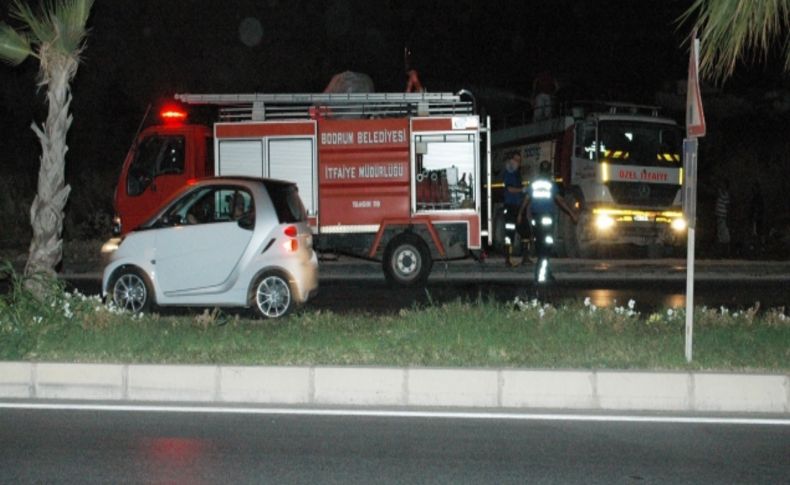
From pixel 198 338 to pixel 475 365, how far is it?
2719 mm

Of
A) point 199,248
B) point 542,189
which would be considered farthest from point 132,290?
point 542,189

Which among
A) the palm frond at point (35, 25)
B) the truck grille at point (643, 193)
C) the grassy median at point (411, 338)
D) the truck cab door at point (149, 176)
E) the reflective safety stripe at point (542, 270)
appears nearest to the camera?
the grassy median at point (411, 338)

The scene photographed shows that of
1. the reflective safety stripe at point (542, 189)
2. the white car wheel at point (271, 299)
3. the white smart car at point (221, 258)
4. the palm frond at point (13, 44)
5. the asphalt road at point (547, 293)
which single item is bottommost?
the asphalt road at point (547, 293)

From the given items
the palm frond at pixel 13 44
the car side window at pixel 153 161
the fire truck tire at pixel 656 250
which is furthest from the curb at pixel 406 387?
the fire truck tire at pixel 656 250

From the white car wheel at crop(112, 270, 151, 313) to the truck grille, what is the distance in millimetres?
12844

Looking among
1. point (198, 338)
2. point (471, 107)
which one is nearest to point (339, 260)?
point (471, 107)

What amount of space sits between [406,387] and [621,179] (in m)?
15.4

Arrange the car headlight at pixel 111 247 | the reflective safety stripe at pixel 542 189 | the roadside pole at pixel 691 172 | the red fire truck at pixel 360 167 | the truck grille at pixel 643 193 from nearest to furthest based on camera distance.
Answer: the roadside pole at pixel 691 172, the car headlight at pixel 111 247, the reflective safety stripe at pixel 542 189, the red fire truck at pixel 360 167, the truck grille at pixel 643 193

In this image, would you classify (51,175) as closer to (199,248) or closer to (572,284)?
(199,248)

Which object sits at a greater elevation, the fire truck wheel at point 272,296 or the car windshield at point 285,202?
the car windshield at point 285,202

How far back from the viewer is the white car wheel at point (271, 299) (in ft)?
41.8

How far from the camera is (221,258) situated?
41.9ft

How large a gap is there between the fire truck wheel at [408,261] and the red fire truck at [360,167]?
0.02 m

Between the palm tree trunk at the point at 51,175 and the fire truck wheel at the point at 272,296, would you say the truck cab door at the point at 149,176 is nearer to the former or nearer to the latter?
the fire truck wheel at the point at 272,296
